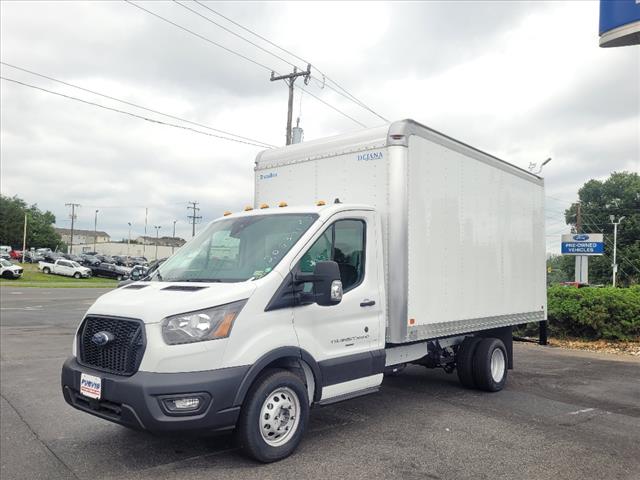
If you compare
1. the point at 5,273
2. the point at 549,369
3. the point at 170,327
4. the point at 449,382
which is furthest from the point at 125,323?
the point at 5,273

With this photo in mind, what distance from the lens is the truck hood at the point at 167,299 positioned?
4.11 metres

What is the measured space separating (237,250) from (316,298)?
3.16 feet

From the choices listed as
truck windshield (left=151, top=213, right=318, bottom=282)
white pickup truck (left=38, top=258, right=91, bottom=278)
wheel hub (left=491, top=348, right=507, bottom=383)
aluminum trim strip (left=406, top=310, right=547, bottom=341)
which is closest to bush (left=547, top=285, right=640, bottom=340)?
aluminum trim strip (left=406, top=310, right=547, bottom=341)

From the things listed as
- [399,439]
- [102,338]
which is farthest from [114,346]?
[399,439]

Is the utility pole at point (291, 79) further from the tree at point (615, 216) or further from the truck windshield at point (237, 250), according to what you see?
the tree at point (615, 216)

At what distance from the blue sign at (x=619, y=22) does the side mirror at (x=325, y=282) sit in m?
6.95

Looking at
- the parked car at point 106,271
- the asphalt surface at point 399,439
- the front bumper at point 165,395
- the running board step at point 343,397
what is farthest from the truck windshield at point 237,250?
the parked car at point 106,271

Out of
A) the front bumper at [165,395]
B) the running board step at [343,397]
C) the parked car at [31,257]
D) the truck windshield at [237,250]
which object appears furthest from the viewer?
the parked car at [31,257]

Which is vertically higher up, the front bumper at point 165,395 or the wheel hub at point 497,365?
the front bumper at point 165,395

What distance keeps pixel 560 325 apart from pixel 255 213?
412 inches

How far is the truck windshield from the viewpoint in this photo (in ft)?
15.8

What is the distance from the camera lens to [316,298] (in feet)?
15.6

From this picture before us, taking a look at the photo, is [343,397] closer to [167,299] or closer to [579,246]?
[167,299]

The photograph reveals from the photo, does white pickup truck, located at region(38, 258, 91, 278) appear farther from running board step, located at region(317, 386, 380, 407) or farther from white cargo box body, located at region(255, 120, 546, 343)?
running board step, located at region(317, 386, 380, 407)
